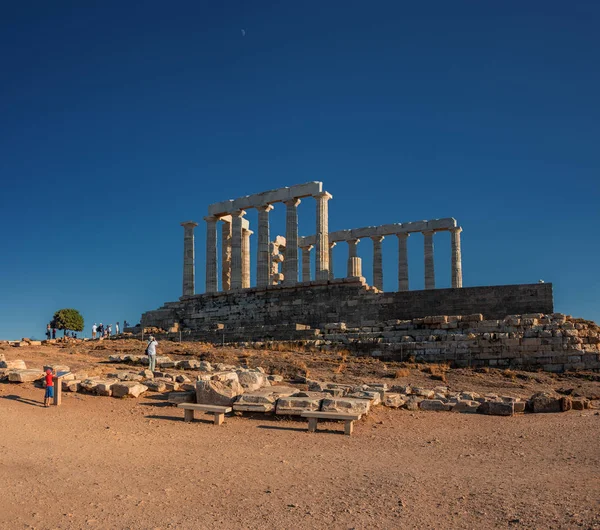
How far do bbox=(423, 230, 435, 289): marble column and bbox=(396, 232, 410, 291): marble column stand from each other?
5.29ft

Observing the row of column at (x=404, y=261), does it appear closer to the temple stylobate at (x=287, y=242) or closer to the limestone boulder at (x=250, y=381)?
the temple stylobate at (x=287, y=242)

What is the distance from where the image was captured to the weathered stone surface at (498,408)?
13.8m

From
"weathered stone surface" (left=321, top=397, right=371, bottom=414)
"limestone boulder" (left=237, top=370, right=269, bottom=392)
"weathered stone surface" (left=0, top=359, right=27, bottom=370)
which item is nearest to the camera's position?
"weathered stone surface" (left=321, top=397, right=371, bottom=414)

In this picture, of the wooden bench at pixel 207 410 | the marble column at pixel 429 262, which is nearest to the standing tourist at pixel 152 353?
the wooden bench at pixel 207 410

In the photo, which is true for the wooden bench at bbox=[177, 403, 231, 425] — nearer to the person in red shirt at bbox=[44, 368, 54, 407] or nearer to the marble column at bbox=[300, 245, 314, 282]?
the person in red shirt at bbox=[44, 368, 54, 407]

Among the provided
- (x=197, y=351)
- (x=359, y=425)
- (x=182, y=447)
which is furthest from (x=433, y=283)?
(x=182, y=447)

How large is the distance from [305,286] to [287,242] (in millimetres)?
5604

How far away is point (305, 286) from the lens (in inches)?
1314

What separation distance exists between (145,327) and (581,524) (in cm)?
3299

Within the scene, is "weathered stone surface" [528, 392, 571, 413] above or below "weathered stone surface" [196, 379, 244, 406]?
below

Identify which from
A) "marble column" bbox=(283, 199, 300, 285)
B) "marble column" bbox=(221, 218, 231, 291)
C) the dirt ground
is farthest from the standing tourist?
"marble column" bbox=(221, 218, 231, 291)

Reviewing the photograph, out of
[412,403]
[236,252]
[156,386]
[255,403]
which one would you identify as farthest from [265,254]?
[255,403]

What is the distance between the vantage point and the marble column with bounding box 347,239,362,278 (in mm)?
45938

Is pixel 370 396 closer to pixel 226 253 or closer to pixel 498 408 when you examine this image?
pixel 498 408
